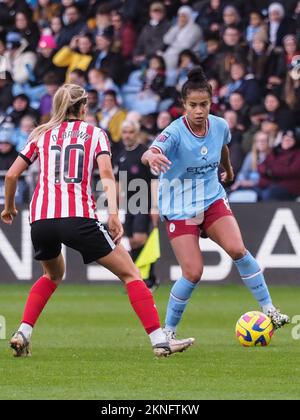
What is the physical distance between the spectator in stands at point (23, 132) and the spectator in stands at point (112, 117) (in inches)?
45.0

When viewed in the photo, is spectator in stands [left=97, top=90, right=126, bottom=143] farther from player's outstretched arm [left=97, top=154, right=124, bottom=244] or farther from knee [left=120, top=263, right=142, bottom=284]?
player's outstretched arm [left=97, top=154, right=124, bottom=244]

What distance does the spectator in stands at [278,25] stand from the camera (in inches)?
744

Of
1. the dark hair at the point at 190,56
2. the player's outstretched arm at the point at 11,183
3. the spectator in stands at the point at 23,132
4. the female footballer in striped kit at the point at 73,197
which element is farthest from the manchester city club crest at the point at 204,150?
the dark hair at the point at 190,56

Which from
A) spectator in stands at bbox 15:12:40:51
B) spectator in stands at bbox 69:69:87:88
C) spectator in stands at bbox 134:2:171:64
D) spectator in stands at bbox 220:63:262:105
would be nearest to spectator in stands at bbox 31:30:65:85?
spectator in stands at bbox 15:12:40:51

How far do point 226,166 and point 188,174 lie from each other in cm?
75

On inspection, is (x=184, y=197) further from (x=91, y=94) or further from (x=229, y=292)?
(x=91, y=94)

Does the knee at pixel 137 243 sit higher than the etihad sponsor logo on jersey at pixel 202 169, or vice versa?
the etihad sponsor logo on jersey at pixel 202 169

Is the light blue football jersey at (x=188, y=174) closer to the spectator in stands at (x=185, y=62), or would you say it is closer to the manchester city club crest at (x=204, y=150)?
the manchester city club crest at (x=204, y=150)

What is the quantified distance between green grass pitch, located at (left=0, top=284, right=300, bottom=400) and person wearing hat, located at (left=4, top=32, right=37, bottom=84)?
8.04 m

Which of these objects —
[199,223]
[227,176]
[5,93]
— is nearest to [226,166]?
[227,176]

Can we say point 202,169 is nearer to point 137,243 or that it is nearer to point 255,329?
point 255,329

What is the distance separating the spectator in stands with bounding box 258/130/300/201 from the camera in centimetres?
1692

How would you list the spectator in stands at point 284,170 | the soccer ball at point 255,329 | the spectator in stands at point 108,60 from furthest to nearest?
the spectator in stands at point 108,60
the spectator in stands at point 284,170
the soccer ball at point 255,329

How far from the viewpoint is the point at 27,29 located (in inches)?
867
